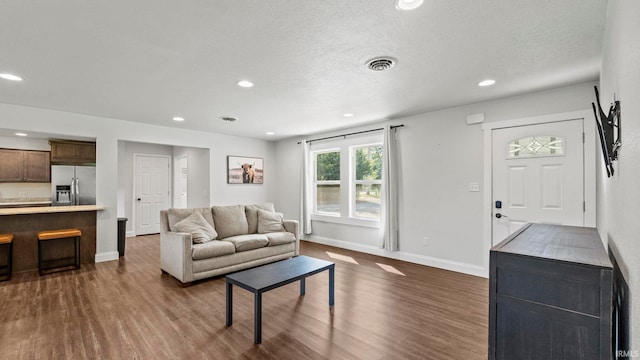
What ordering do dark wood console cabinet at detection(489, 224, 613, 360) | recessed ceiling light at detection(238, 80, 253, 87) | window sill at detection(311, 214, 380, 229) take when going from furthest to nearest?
1. window sill at detection(311, 214, 380, 229)
2. recessed ceiling light at detection(238, 80, 253, 87)
3. dark wood console cabinet at detection(489, 224, 613, 360)

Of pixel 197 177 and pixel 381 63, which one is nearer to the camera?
pixel 381 63

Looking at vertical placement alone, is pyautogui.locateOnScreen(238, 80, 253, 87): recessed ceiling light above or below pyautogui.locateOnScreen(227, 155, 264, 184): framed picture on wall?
above

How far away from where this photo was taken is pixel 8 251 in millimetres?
3918

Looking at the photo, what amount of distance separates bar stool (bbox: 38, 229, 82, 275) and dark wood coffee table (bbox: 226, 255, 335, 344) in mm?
3327

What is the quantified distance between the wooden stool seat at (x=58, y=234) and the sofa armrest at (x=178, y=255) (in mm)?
1651

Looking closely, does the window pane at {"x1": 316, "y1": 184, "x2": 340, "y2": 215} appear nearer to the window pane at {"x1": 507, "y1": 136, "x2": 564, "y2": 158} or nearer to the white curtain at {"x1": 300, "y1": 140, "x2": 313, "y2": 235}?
the white curtain at {"x1": 300, "y1": 140, "x2": 313, "y2": 235}

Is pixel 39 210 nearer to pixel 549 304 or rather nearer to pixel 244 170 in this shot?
pixel 244 170

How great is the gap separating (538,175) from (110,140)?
631cm

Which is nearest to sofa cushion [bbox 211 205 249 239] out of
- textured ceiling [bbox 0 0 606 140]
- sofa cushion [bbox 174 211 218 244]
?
sofa cushion [bbox 174 211 218 244]

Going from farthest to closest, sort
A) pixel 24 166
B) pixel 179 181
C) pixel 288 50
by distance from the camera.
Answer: pixel 179 181
pixel 24 166
pixel 288 50

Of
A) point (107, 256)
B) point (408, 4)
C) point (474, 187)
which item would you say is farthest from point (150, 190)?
point (408, 4)

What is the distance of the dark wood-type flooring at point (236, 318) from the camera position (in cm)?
217

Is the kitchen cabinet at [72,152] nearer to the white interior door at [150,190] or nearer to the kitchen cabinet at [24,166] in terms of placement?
the kitchen cabinet at [24,166]

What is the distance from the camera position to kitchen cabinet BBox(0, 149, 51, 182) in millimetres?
5407
